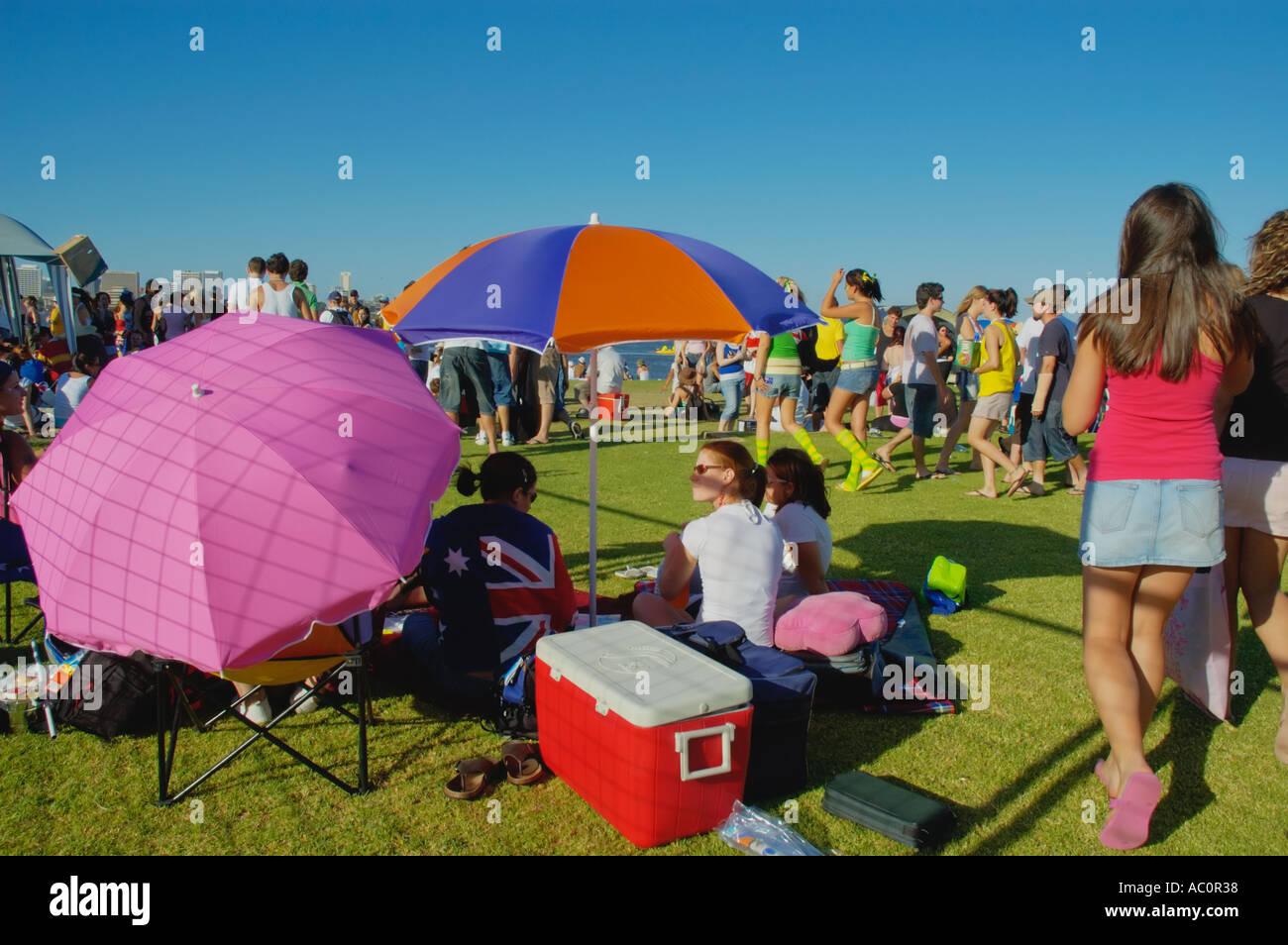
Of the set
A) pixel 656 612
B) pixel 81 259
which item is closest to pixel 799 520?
pixel 656 612

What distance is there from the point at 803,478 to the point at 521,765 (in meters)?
2.25

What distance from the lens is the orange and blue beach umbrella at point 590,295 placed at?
11.5 ft

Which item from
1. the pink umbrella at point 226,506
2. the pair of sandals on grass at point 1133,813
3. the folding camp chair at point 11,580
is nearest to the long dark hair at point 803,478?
the pair of sandals on grass at point 1133,813

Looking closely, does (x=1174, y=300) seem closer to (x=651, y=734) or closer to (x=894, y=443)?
(x=651, y=734)

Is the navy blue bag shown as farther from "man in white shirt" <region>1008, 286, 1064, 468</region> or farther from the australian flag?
"man in white shirt" <region>1008, 286, 1064, 468</region>

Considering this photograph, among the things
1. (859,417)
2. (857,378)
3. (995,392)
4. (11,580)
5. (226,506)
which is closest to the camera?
(226,506)

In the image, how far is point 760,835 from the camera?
2928 mm

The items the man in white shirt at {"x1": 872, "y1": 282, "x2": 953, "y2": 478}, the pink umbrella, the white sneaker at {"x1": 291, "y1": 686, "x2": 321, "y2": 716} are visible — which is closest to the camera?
the pink umbrella

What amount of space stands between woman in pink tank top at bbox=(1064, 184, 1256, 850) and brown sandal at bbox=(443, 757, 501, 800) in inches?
86.5

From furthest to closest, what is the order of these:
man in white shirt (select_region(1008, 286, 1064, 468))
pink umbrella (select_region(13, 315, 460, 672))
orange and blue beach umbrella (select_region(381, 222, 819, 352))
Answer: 1. man in white shirt (select_region(1008, 286, 1064, 468))
2. orange and blue beach umbrella (select_region(381, 222, 819, 352))
3. pink umbrella (select_region(13, 315, 460, 672))

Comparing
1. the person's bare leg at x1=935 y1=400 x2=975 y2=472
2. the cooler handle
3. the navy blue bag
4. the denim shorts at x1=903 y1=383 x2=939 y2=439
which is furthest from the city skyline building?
the cooler handle

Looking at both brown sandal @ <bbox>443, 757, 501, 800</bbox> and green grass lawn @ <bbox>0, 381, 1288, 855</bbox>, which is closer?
green grass lawn @ <bbox>0, 381, 1288, 855</bbox>

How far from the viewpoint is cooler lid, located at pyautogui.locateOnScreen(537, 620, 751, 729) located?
280 cm
